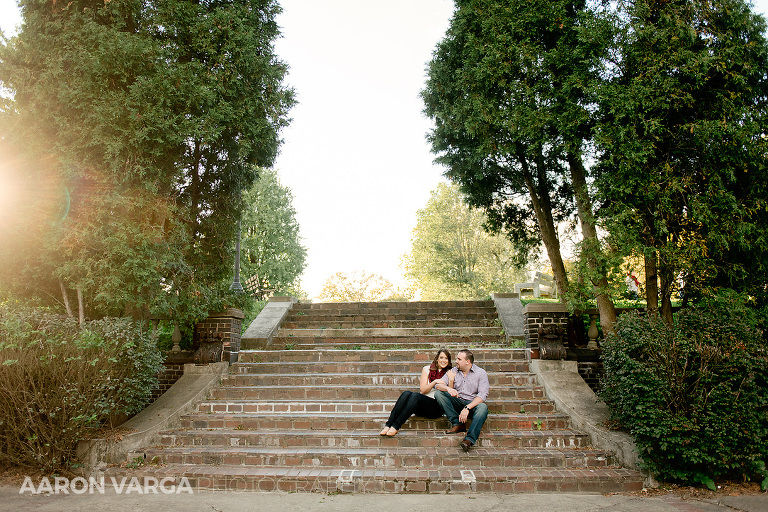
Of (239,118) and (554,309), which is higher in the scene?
(239,118)

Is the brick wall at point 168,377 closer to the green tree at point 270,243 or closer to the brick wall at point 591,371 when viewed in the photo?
the brick wall at point 591,371

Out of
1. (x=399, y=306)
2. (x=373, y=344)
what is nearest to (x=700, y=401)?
(x=373, y=344)

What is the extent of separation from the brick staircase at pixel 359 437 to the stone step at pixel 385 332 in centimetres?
56

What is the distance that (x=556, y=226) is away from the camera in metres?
11.2

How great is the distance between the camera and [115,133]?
692 cm

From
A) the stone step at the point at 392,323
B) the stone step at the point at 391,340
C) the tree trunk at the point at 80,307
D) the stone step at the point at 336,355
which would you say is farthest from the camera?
the stone step at the point at 392,323

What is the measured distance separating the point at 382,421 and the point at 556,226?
6618mm

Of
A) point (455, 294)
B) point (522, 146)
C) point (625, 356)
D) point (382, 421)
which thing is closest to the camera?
point (625, 356)

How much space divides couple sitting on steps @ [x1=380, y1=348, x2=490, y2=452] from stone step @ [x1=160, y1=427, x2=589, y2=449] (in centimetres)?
19

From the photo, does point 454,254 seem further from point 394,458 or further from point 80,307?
point 394,458

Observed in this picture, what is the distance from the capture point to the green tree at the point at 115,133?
6.73 m

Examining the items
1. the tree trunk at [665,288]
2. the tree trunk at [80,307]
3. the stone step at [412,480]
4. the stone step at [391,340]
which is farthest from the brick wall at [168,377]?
the tree trunk at [665,288]

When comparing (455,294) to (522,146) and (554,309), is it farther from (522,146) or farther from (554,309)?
(554,309)

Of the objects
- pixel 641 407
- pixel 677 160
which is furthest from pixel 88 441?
pixel 677 160
